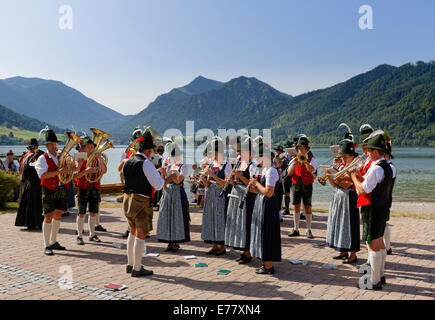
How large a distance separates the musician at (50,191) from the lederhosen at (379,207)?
607 cm

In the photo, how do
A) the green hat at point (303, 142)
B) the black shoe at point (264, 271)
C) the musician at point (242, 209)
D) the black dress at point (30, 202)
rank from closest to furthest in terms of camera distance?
the black shoe at point (264, 271), the musician at point (242, 209), the green hat at point (303, 142), the black dress at point (30, 202)

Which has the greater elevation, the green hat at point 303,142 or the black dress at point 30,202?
the green hat at point 303,142

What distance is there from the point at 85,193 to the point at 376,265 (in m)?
6.41

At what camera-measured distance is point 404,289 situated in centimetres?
549

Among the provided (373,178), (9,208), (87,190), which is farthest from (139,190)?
(9,208)

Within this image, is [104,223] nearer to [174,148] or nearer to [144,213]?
[174,148]

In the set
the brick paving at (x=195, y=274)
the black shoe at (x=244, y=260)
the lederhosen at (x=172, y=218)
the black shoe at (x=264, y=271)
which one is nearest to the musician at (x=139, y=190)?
the brick paving at (x=195, y=274)

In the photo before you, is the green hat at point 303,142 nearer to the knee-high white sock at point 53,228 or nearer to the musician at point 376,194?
the musician at point 376,194

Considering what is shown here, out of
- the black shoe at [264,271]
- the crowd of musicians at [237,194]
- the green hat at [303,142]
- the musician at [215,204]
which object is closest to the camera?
the crowd of musicians at [237,194]

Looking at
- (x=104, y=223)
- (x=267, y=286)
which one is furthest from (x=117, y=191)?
(x=267, y=286)

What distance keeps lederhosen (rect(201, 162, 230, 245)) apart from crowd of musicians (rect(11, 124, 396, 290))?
0.02 meters

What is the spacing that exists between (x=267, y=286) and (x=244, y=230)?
126 centimetres

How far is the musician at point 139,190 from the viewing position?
18.8ft

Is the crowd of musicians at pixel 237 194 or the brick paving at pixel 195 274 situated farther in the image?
the crowd of musicians at pixel 237 194
